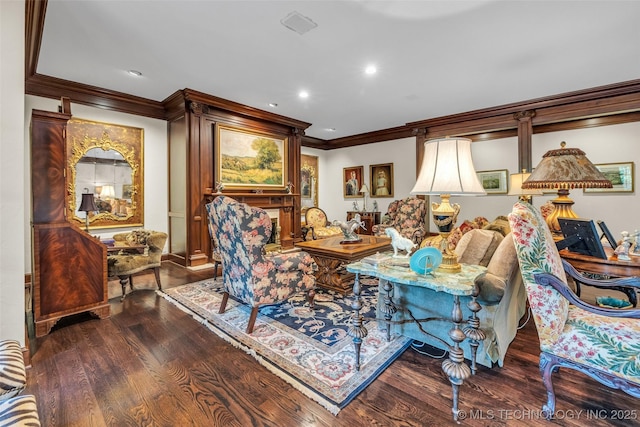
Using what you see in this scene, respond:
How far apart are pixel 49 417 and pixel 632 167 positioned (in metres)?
7.95

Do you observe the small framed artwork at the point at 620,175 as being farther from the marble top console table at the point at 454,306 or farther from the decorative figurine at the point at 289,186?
the decorative figurine at the point at 289,186

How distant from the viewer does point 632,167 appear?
500 centimetres

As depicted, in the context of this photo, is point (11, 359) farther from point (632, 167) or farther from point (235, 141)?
point (632, 167)

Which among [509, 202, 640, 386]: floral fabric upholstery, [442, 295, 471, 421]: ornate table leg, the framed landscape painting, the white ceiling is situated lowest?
[442, 295, 471, 421]: ornate table leg

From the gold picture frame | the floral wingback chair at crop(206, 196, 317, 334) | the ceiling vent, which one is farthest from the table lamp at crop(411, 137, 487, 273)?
the gold picture frame

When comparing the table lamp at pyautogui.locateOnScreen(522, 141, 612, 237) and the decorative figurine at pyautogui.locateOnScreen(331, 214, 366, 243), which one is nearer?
the table lamp at pyautogui.locateOnScreen(522, 141, 612, 237)

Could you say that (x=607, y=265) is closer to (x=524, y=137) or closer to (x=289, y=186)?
(x=524, y=137)

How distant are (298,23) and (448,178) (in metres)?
2.11

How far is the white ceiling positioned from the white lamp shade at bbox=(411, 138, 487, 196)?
1.52 meters

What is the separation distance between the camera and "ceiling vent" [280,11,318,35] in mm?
2629

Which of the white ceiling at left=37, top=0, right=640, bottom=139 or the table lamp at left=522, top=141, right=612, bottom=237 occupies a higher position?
the white ceiling at left=37, top=0, right=640, bottom=139

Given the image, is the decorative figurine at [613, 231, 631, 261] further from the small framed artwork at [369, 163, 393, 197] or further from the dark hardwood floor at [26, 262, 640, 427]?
the small framed artwork at [369, 163, 393, 197]

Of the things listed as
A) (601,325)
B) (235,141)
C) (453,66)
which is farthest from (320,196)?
(601,325)

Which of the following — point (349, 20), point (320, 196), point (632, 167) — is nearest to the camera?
point (349, 20)
